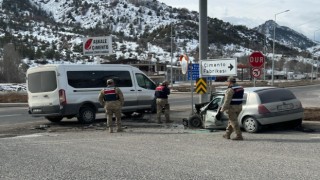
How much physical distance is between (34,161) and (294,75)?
16540cm

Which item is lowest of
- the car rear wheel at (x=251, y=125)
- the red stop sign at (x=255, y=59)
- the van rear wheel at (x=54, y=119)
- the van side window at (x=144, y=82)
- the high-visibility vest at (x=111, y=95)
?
the van rear wheel at (x=54, y=119)

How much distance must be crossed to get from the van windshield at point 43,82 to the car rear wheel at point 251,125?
739 centimetres

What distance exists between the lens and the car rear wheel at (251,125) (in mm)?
13230

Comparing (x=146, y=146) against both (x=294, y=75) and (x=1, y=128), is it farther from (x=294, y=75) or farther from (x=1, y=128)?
(x=294, y=75)

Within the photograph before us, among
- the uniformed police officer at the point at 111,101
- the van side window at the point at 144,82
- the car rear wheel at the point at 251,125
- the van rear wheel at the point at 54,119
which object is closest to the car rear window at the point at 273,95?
the car rear wheel at the point at 251,125

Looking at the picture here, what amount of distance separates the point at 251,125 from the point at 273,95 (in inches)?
45.3

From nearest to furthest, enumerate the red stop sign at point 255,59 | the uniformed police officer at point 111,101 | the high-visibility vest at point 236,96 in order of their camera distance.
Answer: the high-visibility vest at point 236,96, the uniformed police officer at point 111,101, the red stop sign at point 255,59

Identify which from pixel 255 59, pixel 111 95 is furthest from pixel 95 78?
pixel 255 59

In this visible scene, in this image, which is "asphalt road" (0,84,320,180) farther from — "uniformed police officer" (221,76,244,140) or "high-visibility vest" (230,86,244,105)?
"high-visibility vest" (230,86,244,105)

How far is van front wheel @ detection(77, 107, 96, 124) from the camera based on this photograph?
17484 millimetres

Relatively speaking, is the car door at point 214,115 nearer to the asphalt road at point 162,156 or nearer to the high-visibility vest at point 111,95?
the asphalt road at point 162,156

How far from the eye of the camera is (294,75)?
545ft

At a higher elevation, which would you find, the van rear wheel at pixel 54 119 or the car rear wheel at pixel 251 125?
the car rear wheel at pixel 251 125

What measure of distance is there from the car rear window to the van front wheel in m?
7.13
